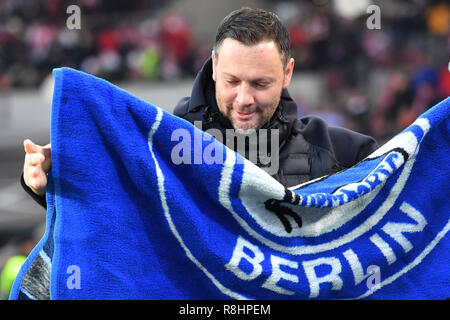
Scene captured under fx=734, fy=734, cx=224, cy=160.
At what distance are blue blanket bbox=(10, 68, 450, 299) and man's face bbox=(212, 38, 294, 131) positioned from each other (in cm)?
27

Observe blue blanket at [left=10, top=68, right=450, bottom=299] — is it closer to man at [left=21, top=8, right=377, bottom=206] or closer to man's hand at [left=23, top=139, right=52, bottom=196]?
man's hand at [left=23, top=139, right=52, bottom=196]

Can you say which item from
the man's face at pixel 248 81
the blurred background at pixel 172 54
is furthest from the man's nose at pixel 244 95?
the blurred background at pixel 172 54

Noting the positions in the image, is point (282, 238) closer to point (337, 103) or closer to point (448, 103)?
point (448, 103)

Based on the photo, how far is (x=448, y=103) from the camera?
232 cm

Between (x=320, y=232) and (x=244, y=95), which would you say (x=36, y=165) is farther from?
(x=320, y=232)

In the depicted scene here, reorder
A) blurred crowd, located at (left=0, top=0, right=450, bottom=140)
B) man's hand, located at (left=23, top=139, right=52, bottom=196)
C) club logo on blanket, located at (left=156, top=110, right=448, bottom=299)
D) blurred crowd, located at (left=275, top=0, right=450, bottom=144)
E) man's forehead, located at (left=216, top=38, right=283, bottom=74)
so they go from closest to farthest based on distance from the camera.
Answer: man's hand, located at (left=23, top=139, right=52, bottom=196)
club logo on blanket, located at (left=156, top=110, right=448, bottom=299)
man's forehead, located at (left=216, top=38, right=283, bottom=74)
blurred crowd, located at (left=275, top=0, right=450, bottom=144)
blurred crowd, located at (left=0, top=0, right=450, bottom=140)

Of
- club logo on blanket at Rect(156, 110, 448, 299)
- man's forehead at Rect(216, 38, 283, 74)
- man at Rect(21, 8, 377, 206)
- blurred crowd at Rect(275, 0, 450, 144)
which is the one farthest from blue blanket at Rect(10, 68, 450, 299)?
blurred crowd at Rect(275, 0, 450, 144)

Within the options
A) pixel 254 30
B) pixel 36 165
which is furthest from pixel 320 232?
pixel 36 165

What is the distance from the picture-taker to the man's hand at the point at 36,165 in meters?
1.97

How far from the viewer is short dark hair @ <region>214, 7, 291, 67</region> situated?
7.57 feet

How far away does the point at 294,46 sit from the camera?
446 inches

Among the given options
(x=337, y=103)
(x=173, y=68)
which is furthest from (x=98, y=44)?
(x=337, y=103)

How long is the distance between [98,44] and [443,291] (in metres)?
9.45

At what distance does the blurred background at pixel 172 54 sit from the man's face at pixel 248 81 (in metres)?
6.83
